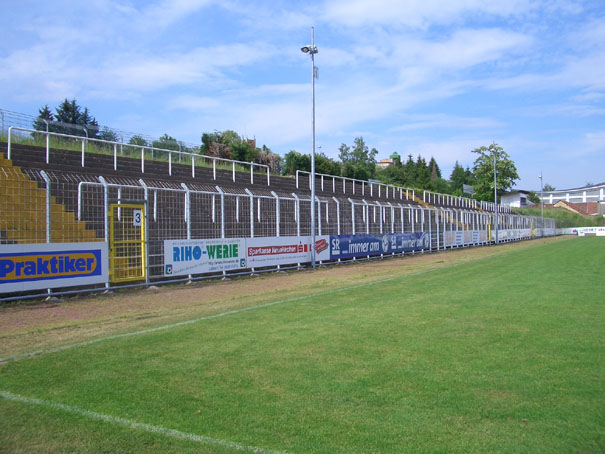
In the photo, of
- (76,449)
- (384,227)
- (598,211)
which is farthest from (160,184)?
(598,211)

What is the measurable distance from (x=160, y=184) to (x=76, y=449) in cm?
1649

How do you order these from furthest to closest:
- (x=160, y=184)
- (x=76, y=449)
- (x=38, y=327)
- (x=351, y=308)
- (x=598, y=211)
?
1. (x=598, y=211)
2. (x=160, y=184)
3. (x=351, y=308)
4. (x=38, y=327)
5. (x=76, y=449)

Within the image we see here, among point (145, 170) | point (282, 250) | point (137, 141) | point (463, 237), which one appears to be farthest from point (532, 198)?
point (145, 170)

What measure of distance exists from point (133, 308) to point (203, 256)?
5357 mm

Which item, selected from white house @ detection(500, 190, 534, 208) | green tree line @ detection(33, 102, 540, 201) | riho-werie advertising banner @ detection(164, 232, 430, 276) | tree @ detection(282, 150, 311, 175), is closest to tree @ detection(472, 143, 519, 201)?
green tree line @ detection(33, 102, 540, 201)

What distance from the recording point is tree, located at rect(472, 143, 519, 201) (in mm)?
83562

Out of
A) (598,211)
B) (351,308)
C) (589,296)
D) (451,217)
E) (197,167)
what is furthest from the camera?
(598,211)

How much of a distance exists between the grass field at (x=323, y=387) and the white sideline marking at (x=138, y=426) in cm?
2

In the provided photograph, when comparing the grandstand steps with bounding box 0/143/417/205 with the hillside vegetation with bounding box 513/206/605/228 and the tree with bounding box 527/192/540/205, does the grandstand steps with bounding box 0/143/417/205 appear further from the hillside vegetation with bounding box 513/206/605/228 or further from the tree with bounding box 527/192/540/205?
the tree with bounding box 527/192/540/205

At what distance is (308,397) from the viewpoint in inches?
188

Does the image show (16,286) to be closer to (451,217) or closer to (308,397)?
(308,397)

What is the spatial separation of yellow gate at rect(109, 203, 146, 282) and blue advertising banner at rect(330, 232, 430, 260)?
10884 millimetres

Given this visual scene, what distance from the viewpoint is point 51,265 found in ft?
39.6

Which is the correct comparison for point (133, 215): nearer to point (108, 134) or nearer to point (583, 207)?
point (108, 134)
